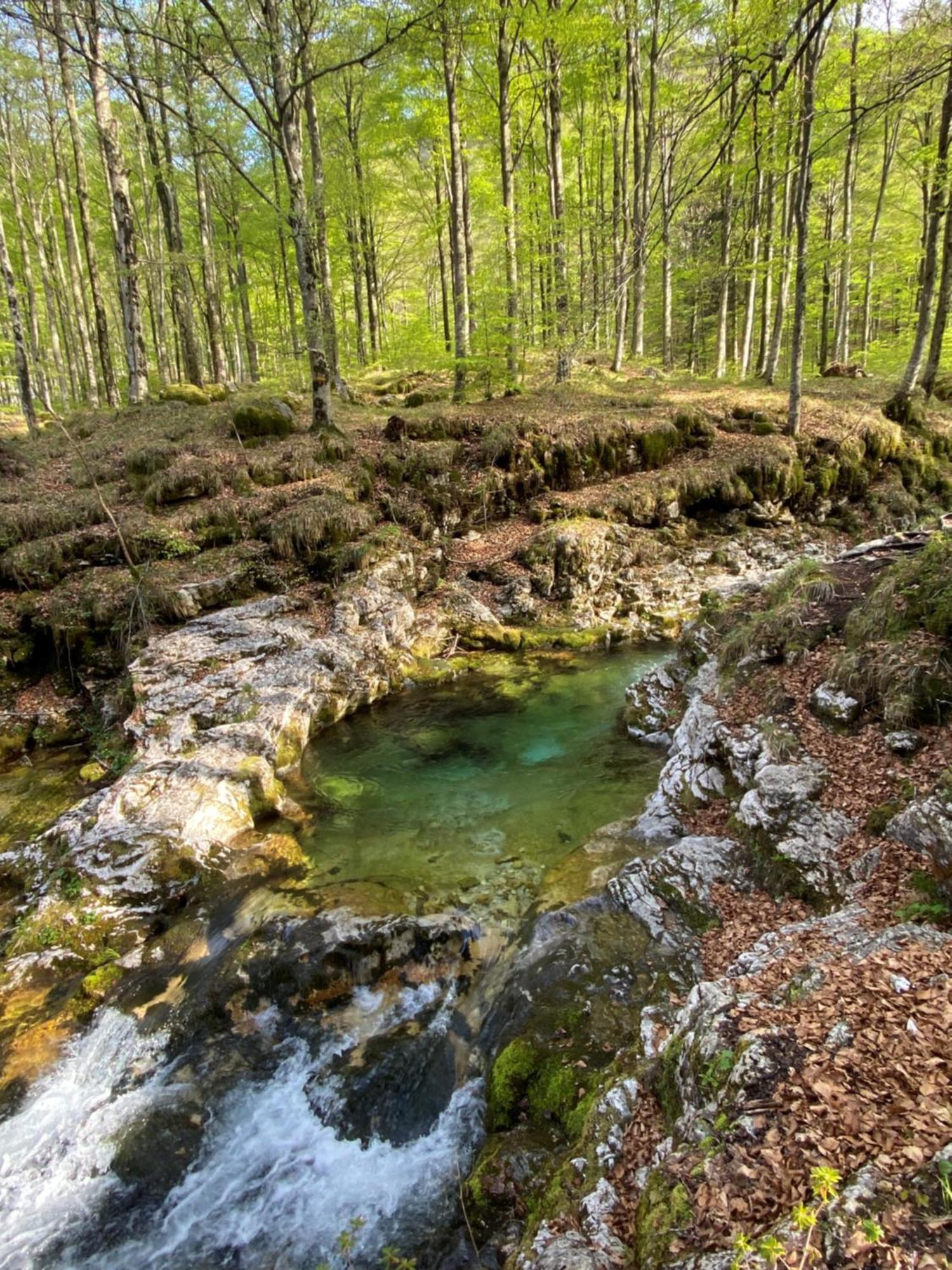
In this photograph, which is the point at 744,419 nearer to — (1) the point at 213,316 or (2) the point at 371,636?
(2) the point at 371,636

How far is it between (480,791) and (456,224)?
1573 centimetres

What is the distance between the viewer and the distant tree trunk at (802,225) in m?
11.6

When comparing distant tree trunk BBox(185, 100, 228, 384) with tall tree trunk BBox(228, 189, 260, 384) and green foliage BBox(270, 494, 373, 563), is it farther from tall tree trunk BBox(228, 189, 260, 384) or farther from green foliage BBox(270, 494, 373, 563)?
green foliage BBox(270, 494, 373, 563)

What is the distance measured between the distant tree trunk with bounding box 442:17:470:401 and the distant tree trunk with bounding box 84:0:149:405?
7879 mm

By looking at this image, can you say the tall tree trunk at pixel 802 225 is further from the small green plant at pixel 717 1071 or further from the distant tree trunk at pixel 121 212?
the distant tree trunk at pixel 121 212

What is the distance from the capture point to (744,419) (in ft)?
59.1

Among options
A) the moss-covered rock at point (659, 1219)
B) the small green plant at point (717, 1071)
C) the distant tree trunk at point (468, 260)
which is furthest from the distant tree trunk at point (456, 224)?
the moss-covered rock at point (659, 1219)

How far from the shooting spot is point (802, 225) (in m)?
13.7

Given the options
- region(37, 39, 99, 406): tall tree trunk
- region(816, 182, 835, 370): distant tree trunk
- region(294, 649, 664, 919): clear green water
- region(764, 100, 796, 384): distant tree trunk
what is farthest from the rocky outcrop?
region(816, 182, 835, 370): distant tree trunk

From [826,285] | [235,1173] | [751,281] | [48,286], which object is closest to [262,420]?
[235,1173]

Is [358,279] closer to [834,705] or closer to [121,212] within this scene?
[121,212]

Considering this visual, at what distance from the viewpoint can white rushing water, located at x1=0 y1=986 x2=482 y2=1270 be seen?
3.93 metres

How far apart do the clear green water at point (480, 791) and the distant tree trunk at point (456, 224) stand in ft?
33.8

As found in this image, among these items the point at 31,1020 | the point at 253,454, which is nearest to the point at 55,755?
the point at 31,1020
